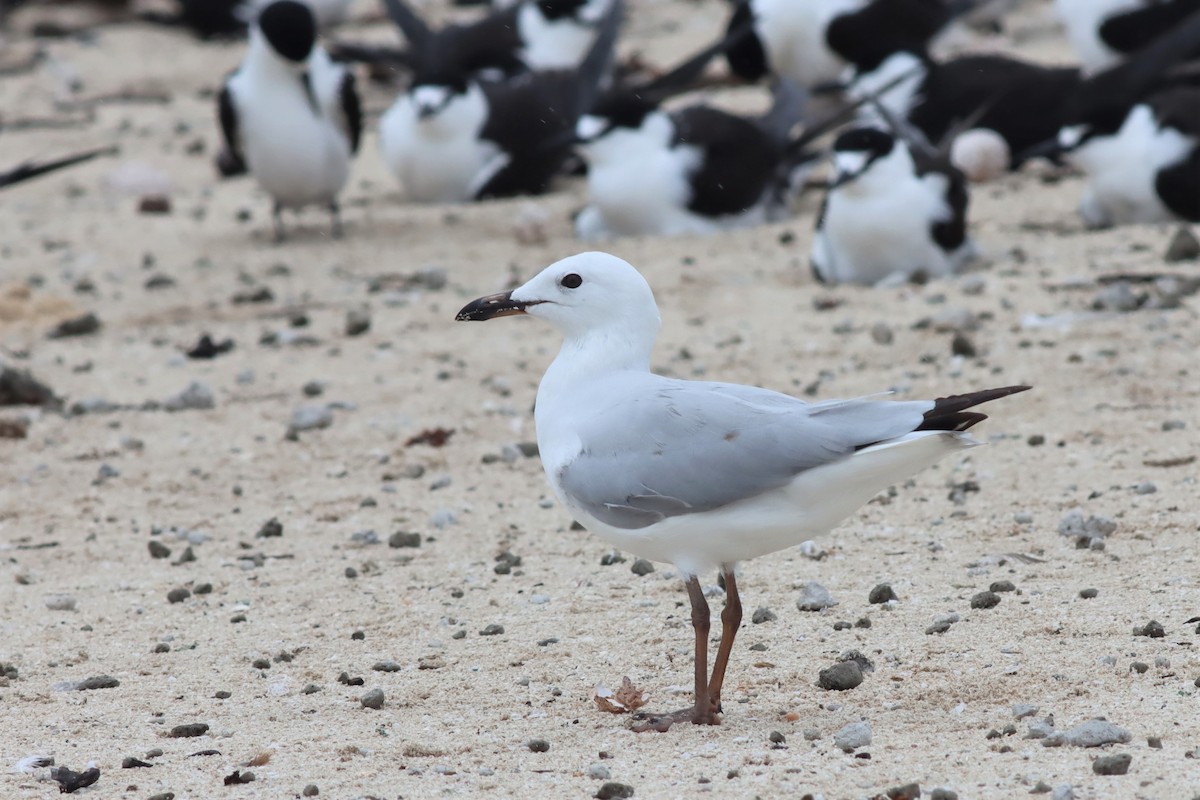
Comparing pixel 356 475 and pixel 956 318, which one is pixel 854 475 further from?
pixel 956 318

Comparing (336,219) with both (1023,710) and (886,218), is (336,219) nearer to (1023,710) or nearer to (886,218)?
(886,218)

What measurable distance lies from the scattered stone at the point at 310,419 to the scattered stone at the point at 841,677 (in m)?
2.97

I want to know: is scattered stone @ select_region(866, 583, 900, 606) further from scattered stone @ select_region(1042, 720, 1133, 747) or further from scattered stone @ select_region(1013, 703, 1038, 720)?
scattered stone @ select_region(1042, 720, 1133, 747)

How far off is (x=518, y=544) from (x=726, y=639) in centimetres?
144

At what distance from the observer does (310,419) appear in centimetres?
604

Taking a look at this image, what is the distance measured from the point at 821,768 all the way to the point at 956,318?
147 inches

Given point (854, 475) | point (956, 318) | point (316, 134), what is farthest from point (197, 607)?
point (316, 134)

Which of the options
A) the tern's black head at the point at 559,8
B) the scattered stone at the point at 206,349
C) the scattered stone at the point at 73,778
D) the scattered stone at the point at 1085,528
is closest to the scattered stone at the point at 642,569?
the scattered stone at the point at 1085,528

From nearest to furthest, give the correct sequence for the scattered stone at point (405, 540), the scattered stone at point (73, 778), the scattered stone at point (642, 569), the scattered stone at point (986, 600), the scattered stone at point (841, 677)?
the scattered stone at point (73, 778) → the scattered stone at point (841, 677) → the scattered stone at point (986, 600) → the scattered stone at point (642, 569) → the scattered stone at point (405, 540)

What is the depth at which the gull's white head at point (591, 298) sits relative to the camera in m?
3.62

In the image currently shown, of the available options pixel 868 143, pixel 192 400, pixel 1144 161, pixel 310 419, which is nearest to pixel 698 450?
pixel 310 419

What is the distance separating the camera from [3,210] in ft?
33.9

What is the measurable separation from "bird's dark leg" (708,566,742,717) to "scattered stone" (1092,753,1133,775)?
82 centimetres

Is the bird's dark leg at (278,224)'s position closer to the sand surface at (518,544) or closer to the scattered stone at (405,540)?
the sand surface at (518,544)
